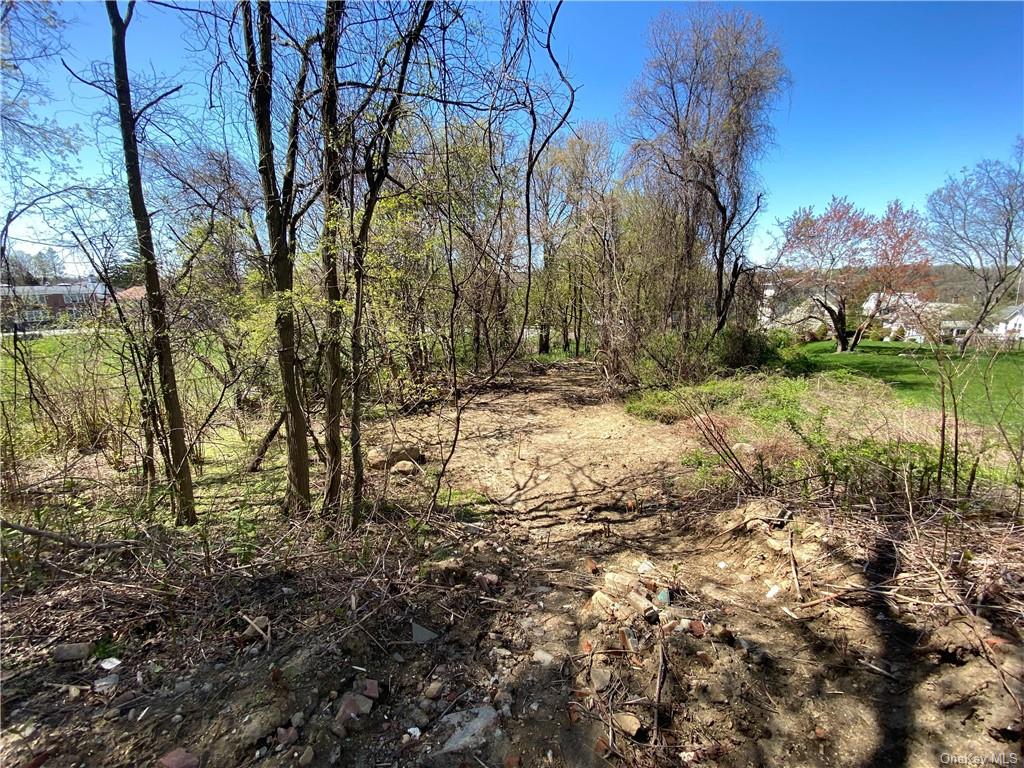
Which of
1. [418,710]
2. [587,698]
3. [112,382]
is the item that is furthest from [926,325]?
[112,382]

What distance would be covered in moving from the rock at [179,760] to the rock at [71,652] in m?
0.71

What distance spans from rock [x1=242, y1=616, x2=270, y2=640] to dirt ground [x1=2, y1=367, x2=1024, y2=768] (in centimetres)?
5

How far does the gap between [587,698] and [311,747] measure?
94 centimetres

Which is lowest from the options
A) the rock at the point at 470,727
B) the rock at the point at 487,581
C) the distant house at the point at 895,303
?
the rock at the point at 487,581

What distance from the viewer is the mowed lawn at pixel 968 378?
247cm

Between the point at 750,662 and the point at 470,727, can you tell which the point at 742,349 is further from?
the point at 470,727

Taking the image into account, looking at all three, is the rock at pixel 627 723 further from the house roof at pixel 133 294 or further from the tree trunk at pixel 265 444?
the house roof at pixel 133 294

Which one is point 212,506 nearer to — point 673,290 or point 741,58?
point 673,290

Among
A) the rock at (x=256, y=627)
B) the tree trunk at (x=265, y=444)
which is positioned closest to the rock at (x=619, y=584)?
the rock at (x=256, y=627)

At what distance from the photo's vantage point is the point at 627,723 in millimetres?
1481

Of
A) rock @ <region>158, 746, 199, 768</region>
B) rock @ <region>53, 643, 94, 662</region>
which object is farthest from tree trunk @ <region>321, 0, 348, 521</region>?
rock @ <region>158, 746, 199, 768</region>

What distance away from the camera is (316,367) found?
9.94 feet

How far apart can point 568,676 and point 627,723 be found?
0.29m

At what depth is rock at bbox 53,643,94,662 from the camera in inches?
64.7
